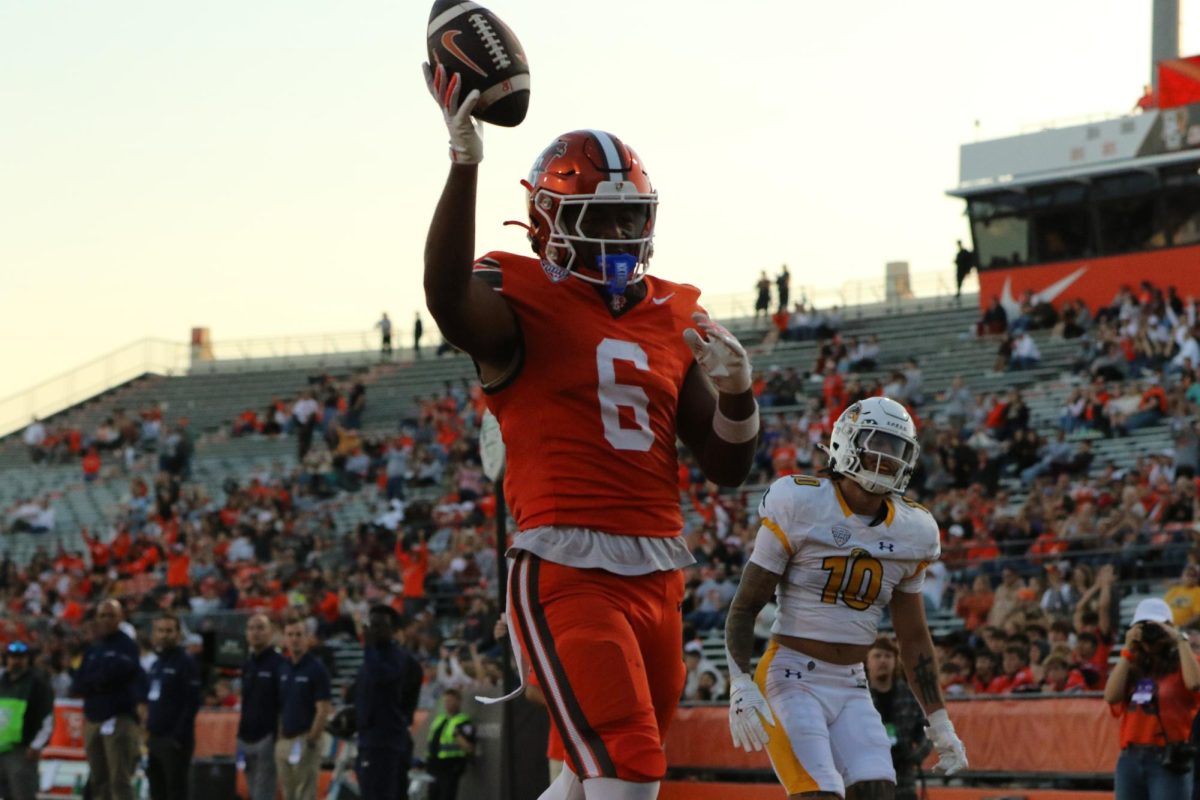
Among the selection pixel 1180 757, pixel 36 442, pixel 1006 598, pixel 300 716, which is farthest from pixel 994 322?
pixel 1180 757

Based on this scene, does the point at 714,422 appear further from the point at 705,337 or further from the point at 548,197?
the point at 548,197

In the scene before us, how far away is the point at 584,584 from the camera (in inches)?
183

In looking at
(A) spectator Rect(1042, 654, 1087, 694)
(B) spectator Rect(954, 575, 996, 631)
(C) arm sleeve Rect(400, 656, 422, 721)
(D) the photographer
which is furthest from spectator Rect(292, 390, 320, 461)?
(D) the photographer

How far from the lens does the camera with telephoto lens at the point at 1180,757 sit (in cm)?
880

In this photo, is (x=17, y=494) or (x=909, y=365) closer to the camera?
(x=909, y=365)

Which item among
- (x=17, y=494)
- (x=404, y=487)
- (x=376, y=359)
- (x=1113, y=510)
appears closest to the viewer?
(x=1113, y=510)

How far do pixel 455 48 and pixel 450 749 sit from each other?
9.98 meters

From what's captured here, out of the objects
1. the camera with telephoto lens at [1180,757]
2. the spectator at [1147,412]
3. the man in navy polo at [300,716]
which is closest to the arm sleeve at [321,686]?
the man in navy polo at [300,716]

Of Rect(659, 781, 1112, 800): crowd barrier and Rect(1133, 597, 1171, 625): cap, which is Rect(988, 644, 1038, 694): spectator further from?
Rect(1133, 597, 1171, 625): cap

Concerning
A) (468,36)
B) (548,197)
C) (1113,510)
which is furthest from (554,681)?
(1113,510)

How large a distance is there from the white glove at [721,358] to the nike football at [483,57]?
0.73 meters

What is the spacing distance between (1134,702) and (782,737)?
10.2ft

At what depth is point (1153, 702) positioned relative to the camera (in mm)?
8945

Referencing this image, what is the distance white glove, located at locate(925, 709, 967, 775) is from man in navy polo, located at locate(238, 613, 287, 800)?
7656mm
